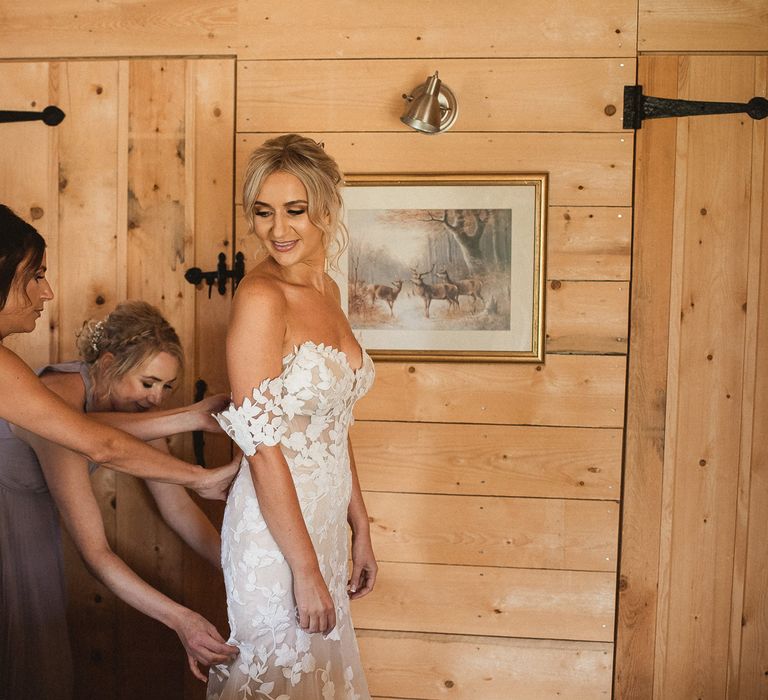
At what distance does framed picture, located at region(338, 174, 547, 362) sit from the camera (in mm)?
2234

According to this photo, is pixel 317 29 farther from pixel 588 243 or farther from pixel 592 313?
pixel 592 313

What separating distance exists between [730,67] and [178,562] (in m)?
2.30

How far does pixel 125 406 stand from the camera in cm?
191

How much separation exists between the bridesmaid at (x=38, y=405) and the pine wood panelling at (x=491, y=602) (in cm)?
83

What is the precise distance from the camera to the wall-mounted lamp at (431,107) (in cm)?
214

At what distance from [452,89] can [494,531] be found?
1364 millimetres

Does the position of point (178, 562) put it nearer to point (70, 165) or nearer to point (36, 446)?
point (36, 446)

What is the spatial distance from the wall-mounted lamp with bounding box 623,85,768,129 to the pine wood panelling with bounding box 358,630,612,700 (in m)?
1.62

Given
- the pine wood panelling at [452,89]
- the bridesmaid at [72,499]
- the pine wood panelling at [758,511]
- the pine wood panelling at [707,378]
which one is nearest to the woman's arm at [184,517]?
the bridesmaid at [72,499]

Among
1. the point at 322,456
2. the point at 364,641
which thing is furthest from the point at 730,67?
the point at 364,641

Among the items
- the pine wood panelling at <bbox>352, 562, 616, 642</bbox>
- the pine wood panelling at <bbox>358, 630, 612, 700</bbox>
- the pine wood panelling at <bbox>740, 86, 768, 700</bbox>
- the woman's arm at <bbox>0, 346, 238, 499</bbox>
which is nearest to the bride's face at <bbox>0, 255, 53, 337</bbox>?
the woman's arm at <bbox>0, 346, 238, 499</bbox>

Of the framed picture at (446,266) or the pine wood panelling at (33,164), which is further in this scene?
the pine wood panelling at (33,164)

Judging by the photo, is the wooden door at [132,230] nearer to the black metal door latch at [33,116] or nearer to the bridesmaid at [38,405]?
the black metal door latch at [33,116]

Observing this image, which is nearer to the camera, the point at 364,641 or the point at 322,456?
the point at 322,456
